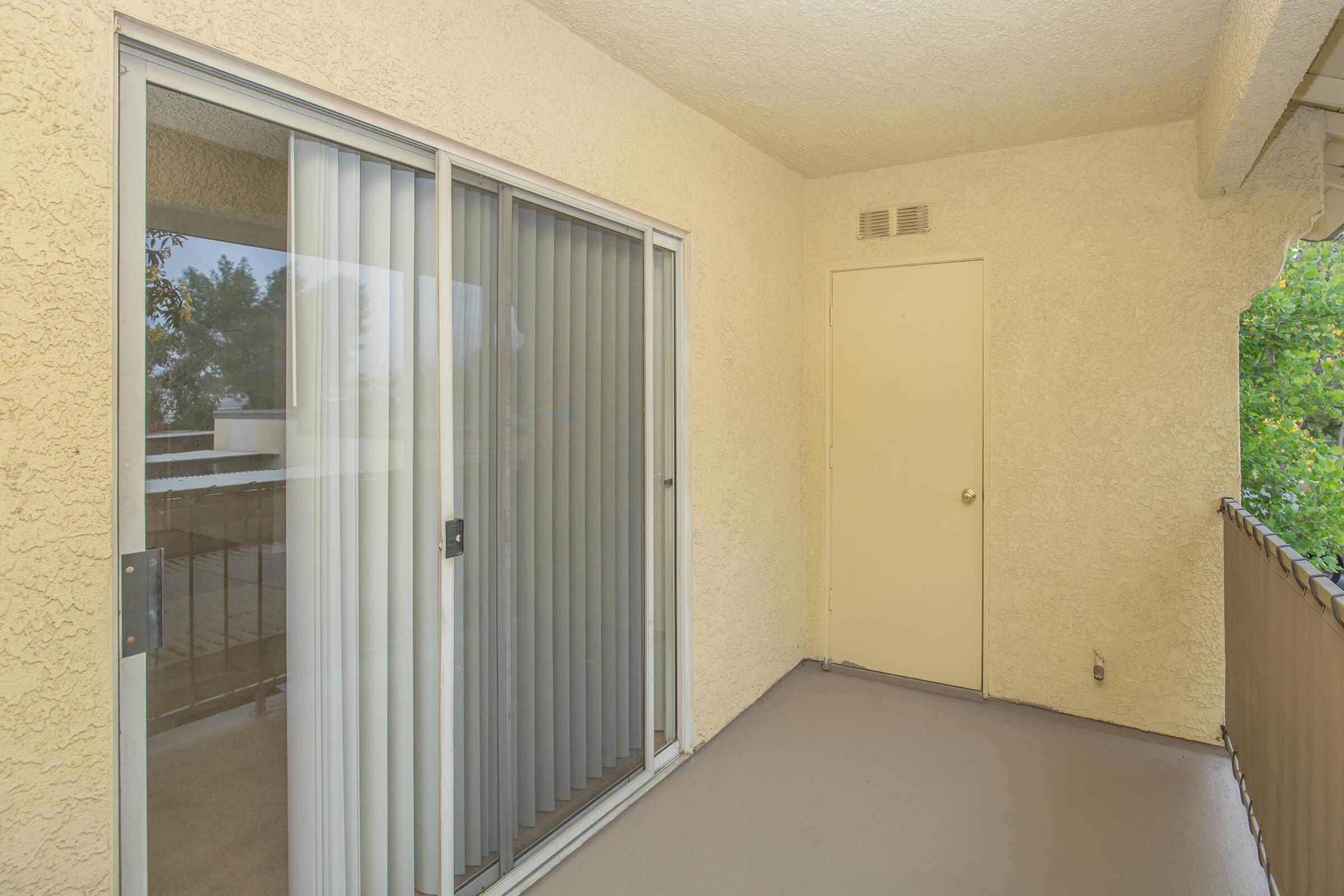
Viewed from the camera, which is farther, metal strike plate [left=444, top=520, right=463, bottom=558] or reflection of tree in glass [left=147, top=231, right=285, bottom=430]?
metal strike plate [left=444, top=520, right=463, bottom=558]

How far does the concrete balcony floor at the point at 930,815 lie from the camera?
7.54 ft

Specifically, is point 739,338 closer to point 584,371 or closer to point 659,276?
point 659,276

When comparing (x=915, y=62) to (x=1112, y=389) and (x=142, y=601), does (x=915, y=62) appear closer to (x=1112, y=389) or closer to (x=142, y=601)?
(x=1112, y=389)

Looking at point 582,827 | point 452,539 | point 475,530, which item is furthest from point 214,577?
point 582,827

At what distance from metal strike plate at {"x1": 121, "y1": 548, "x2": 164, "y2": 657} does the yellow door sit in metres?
3.40

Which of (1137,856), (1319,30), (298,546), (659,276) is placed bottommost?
(1137,856)

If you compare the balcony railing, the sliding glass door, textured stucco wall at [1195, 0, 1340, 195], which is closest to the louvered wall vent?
textured stucco wall at [1195, 0, 1340, 195]

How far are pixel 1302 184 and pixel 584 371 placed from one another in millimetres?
3254

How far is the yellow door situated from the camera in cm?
378

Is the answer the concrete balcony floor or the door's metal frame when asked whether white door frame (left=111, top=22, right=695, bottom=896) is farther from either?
the concrete balcony floor

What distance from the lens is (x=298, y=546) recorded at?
5.54 feet

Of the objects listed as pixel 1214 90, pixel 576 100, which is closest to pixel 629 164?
pixel 576 100

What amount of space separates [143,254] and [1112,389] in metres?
3.82

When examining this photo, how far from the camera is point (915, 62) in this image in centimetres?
267
